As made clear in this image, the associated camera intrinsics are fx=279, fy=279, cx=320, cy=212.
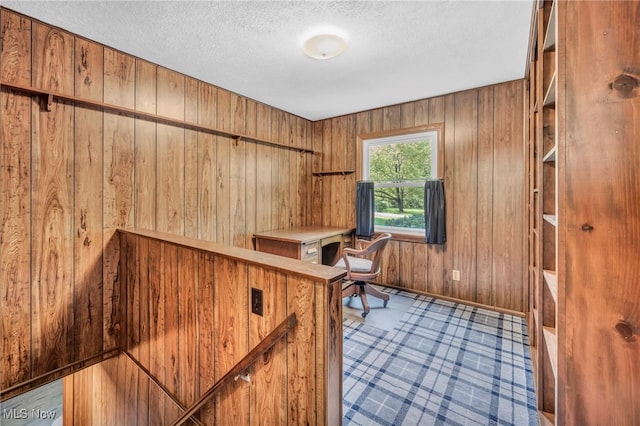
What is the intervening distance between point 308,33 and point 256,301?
6.20 feet

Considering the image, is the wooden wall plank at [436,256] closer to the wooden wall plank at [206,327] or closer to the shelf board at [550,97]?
the shelf board at [550,97]

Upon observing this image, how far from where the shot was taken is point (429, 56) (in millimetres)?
2400

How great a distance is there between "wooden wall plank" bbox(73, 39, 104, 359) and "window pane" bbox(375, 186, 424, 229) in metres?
3.09

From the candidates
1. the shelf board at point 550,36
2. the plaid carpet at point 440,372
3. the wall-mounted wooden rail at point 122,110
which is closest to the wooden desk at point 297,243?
the plaid carpet at point 440,372

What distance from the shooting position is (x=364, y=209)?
386 cm

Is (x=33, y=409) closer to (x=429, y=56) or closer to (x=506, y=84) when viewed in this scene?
(x=429, y=56)

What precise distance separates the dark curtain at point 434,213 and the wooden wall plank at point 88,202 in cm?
326

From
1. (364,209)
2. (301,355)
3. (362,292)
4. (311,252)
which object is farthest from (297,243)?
(301,355)

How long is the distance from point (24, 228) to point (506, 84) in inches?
171

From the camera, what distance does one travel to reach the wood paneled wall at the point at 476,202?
294 cm

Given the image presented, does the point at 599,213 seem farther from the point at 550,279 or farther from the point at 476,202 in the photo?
the point at 476,202

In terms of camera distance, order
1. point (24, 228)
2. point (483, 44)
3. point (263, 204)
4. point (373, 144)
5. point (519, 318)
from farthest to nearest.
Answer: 1. point (373, 144)
2. point (263, 204)
3. point (519, 318)
4. point (483, 44)
5. point (24, 228)

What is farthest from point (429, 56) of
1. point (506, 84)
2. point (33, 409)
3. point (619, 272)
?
point (33, 409)

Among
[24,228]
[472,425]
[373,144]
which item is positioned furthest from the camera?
[373,144]
